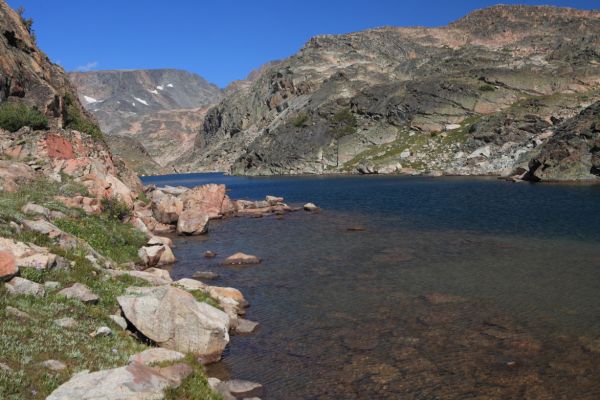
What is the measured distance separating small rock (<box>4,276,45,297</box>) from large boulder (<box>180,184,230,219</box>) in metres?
43.8

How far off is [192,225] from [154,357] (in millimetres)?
34798

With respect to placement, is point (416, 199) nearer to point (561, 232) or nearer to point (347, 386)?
point (561, 232)

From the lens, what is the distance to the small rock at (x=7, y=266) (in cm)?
1544

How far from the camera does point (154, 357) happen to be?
13617mm

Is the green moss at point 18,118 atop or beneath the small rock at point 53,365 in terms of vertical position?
atop

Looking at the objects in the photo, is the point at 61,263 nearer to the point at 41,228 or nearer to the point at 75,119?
the point at 41,228

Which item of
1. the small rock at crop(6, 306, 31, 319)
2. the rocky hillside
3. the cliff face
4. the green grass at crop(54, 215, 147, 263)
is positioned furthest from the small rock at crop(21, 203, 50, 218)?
the rocky hillside

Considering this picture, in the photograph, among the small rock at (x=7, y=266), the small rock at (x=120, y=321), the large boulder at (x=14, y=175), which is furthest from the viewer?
the large boulder at (x=14, y=175)

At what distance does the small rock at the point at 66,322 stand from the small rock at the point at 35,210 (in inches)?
502

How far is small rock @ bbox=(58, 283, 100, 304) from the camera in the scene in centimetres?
1692

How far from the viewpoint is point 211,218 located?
59.6 m

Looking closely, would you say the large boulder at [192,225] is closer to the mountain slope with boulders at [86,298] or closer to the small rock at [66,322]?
the mountain slope with boulders at [86,298]

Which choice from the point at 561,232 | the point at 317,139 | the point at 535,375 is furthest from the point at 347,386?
→ the point at 317,139

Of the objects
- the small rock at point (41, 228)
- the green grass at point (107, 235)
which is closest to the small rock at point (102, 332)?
the small rock at point (41, 228)
